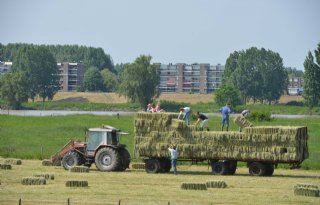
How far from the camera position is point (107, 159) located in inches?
1839

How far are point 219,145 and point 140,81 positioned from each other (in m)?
131

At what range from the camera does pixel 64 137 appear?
239 feet

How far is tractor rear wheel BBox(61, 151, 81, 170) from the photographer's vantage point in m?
47.7

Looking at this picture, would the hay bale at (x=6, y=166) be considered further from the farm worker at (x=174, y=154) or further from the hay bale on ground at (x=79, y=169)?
the farm worker at (x=174, y=154)

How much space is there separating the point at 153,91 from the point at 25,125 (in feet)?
287

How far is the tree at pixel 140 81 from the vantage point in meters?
175

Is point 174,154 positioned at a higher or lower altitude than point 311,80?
lower

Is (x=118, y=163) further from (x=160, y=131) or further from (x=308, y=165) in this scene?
(x=308, y=165)

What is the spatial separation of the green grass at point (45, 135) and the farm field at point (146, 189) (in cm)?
927

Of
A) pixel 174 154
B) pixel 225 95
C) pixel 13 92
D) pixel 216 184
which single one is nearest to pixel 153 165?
pixel 174 154

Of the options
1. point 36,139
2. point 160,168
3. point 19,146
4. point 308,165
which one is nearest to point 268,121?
point 36,139

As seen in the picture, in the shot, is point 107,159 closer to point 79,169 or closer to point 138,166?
point 79,169

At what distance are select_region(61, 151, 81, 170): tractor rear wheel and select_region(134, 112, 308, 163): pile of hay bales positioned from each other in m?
Result: 3.17

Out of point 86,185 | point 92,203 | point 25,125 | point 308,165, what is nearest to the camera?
point 92,203
